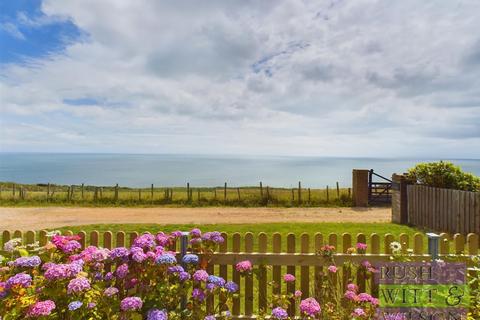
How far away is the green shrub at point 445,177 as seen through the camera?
1151cm

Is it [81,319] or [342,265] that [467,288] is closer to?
[342,265]

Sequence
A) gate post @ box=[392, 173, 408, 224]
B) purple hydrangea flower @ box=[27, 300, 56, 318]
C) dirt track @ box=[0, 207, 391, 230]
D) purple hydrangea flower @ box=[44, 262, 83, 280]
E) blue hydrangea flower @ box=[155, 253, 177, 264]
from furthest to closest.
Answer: dirt track @ box=[0, 207, 391, 230]
gate post @ box=[392, 173, 408, 224]
blue hydrangea flower @ box=[155, 253, 177, 264]
purple hydrangea flower @ box=[44, 262, 83, 280]
purple hydrangea flower @ box=[27, 300, 56, 318]

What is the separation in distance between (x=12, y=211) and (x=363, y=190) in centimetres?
2078

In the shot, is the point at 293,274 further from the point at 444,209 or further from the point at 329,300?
the point at 444,209

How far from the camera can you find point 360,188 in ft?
70.7

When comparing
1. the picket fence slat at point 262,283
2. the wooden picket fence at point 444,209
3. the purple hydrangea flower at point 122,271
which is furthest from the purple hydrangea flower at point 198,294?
the wooden picket fence at point 444,209

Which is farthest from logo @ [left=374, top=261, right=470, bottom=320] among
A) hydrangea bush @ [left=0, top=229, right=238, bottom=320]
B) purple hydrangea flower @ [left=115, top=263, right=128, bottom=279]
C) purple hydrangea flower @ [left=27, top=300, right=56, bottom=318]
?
purple hydrangea flower @ [left=27, top=300, right=56, bottom=318]

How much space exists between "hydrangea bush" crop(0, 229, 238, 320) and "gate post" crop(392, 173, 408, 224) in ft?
39.9

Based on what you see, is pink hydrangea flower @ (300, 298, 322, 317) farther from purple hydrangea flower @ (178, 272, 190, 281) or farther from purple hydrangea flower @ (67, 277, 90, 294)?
purple hydrangea flower @ (67, 277, 90, 294)

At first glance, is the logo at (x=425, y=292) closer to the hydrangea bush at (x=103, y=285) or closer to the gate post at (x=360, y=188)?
the hydrangea bush at (x=103, y=285)

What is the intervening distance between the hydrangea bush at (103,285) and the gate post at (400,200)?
1215 centimetres

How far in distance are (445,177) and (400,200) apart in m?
2.23

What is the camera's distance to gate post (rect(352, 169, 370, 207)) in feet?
70.2

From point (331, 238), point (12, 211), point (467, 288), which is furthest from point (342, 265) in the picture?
point (12, 211)
